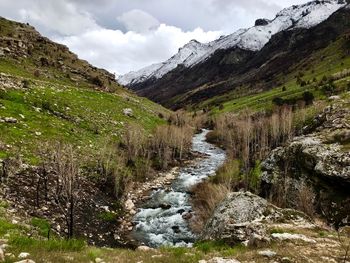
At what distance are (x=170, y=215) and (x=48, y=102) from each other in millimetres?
30047

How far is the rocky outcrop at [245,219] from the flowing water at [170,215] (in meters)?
11.1

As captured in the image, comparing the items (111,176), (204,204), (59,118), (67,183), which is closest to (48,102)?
(59,118)

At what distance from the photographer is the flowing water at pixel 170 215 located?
121 feet

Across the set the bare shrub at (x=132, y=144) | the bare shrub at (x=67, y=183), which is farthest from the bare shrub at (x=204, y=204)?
the bare shrub at (x=132, y=144)

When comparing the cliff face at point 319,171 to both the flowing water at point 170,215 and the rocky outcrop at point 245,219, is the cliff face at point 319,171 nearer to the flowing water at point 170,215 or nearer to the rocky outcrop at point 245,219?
the rocky outcrop at point 245,219

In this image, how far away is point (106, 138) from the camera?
6081 cm

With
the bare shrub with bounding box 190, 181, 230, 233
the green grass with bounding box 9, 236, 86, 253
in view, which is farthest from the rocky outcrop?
the green grass with bounding box 9, 236, 86, 253

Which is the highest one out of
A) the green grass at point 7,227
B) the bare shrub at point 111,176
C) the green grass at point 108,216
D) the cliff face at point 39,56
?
the cliff face at point 39,56

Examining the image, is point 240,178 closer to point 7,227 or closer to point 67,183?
point 67,183

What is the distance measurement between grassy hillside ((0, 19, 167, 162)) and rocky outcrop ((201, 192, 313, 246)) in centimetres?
2382

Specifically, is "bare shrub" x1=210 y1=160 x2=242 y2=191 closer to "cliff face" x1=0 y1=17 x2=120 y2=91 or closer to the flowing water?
the flowing water

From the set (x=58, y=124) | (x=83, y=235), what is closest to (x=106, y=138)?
(x=58, y=124)

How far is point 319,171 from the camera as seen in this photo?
32.8 m

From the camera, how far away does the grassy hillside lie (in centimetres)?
4859
